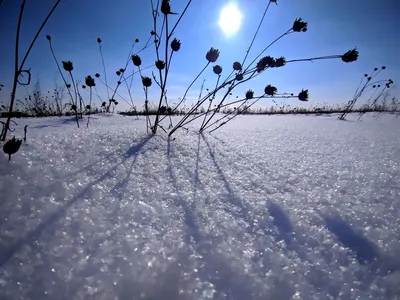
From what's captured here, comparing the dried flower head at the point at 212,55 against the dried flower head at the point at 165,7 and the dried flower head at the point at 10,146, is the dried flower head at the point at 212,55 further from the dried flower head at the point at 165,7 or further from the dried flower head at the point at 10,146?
the dried flower head at the point at 10,146

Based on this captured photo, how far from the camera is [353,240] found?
49cm

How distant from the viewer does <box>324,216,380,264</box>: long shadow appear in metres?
0.44

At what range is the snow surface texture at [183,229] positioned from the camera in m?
0.36

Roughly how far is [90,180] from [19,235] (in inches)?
9.0

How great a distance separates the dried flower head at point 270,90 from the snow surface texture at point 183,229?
668 millimetres

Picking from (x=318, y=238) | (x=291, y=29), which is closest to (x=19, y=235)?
(x=318, y=238)

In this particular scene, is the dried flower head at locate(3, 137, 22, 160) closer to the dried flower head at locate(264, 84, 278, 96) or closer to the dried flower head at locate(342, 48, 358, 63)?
the dried flower head at locate(264, 84, 278, 96)

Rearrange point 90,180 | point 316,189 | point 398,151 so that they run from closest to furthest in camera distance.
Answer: point 90,180, point 316,189, point 398,151

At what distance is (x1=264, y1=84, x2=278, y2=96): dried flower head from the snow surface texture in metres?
0.67

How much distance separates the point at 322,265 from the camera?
0.42 m

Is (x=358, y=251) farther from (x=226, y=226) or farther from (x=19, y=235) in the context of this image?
(x=19, y=235)

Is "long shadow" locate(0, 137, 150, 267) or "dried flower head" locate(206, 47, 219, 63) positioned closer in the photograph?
"long shadow" locate(0, 137, 150, 267)

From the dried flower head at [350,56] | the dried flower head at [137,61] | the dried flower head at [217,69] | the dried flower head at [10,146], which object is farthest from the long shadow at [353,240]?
the dried flower head at [137,61]

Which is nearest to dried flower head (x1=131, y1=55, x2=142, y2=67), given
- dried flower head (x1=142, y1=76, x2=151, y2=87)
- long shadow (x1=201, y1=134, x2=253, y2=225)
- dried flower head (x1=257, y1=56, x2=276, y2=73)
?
dried flower head (x1=142, y1=76, x2=151, y2=87)
